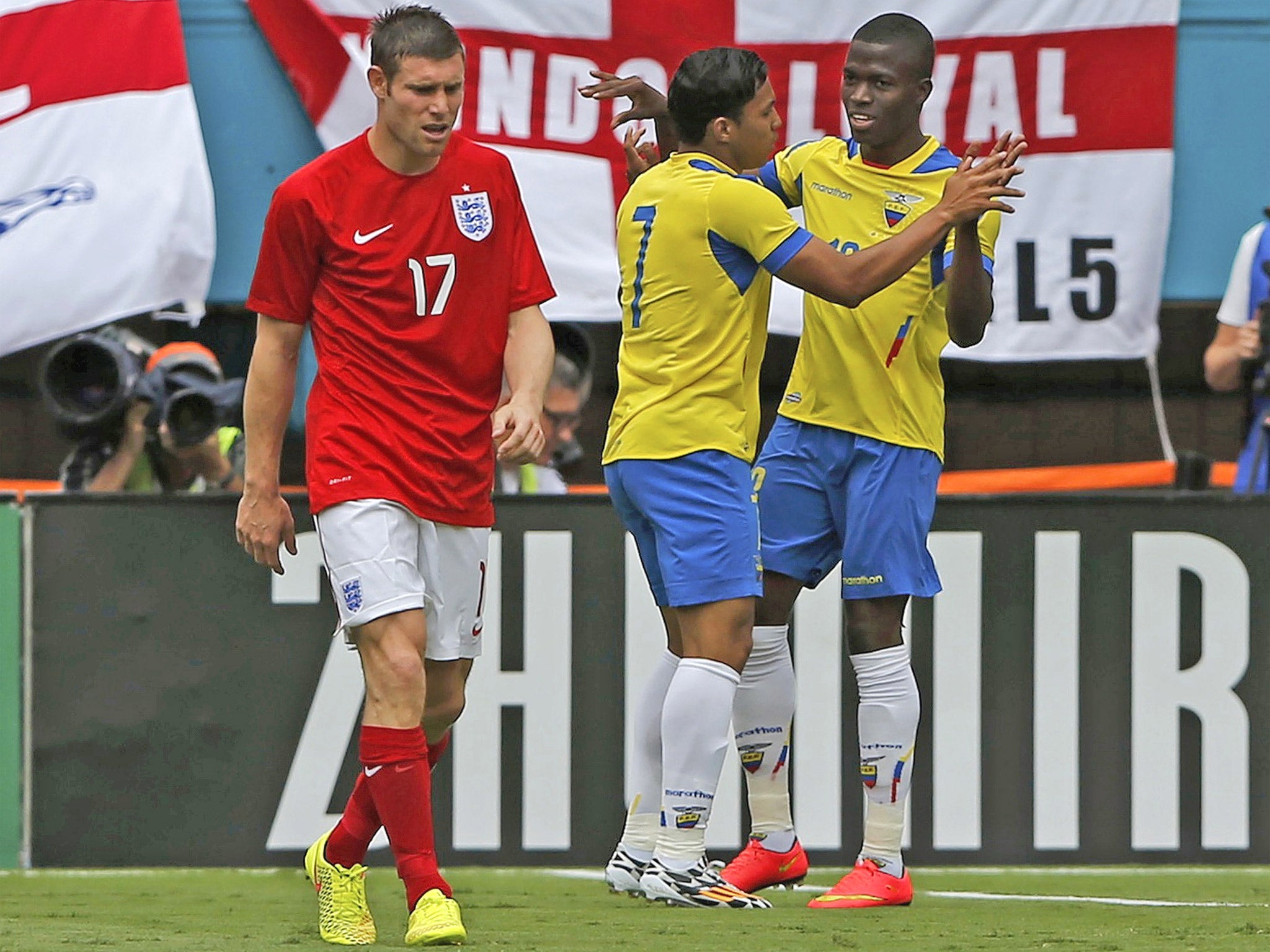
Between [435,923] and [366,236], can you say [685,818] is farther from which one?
[366,236]

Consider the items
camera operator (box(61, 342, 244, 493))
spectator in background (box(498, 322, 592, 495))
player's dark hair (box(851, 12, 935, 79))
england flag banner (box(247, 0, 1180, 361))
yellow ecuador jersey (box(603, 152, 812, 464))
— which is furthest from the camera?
england flag banner (box(247, 0, 1180, 361))

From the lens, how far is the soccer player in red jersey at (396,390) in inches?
160

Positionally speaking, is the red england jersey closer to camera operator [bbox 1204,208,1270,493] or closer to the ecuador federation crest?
the ecuador federation crest

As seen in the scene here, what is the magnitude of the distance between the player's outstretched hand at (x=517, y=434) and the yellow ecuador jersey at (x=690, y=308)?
0.60 m

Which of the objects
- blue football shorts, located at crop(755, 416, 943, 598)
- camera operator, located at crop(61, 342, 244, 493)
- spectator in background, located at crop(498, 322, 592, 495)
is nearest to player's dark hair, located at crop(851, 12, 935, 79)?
blue football shorts, located at crop(755, 416, 943, 598)

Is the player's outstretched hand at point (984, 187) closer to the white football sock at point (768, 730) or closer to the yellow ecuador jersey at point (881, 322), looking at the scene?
the yellow ecuador jersey at point (881, 322)

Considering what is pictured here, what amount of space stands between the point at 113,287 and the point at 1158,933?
14.4 feet

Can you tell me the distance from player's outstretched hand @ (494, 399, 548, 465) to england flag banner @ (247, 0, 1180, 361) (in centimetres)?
329

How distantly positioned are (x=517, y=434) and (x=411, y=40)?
0.83 meters

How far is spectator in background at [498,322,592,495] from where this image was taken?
22.8 ft

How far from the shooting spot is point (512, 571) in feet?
19.8

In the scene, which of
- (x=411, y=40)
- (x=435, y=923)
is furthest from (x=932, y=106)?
(x=435, y=923)

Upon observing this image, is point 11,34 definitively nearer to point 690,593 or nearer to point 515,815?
point 515,815

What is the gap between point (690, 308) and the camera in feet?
15.0
